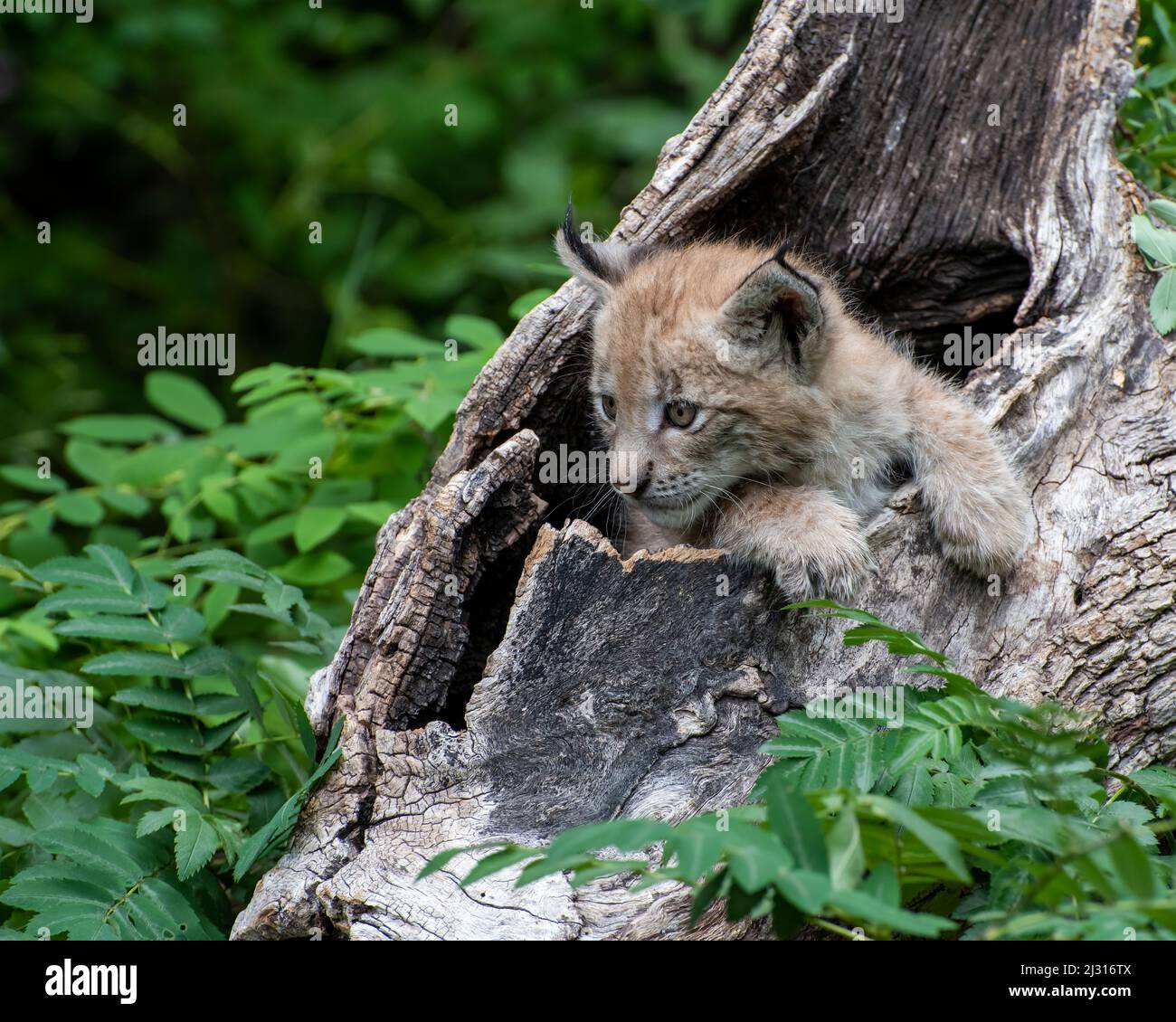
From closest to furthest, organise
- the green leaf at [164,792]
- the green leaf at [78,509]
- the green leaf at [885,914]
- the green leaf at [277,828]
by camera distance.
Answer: the green leaf at [885,914], the green leaf at [277,828], the green leaf at [164,792], the green leaf at [78,509]

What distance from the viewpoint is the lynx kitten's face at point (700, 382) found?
4.07 metres

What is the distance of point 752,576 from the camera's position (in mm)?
3762

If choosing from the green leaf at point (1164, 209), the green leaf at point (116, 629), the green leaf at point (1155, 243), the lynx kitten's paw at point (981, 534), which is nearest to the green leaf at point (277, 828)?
the green leaf at point (116, 629)

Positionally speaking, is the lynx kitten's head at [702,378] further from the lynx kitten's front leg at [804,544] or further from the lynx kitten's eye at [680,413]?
the lynx kitten's front leg at [804,544]

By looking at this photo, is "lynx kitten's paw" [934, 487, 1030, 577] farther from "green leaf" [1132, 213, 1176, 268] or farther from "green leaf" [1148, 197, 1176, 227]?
"green leaf" [1148, 197, 1176, 227]

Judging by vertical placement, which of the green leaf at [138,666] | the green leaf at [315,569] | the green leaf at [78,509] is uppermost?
the green leaf at [78,509]

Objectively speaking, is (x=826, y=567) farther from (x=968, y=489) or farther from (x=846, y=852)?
(x=846, y=852)

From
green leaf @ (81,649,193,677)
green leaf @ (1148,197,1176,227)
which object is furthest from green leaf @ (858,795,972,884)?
green leaf @ (1148,197,1176,227)

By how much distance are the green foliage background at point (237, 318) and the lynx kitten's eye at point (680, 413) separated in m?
1.01

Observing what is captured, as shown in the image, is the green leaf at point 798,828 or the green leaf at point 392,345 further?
the green leaf at point 392,345

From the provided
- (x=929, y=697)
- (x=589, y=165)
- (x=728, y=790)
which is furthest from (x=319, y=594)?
(x=589, y=165)

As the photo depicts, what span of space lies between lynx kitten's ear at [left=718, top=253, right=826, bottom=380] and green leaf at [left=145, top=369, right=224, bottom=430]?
2.74 m

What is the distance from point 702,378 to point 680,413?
0.50 feet
